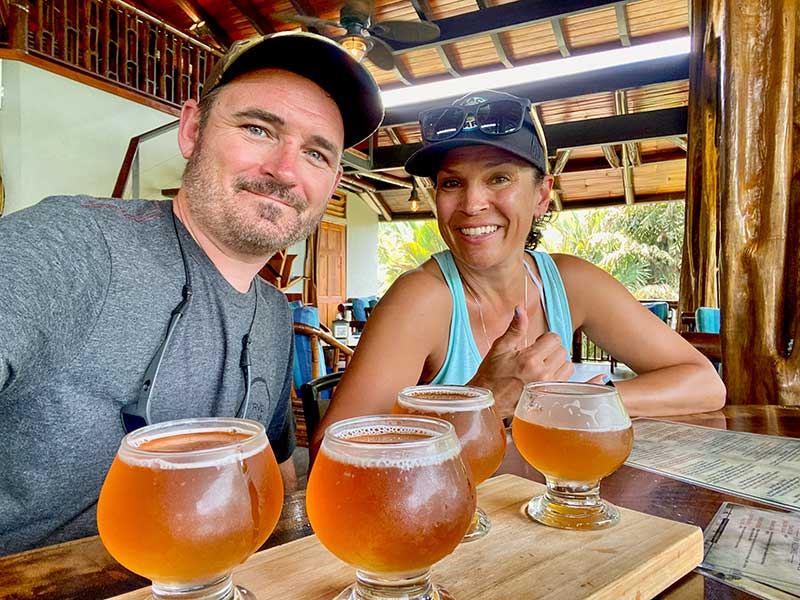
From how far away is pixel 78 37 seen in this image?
6645mm

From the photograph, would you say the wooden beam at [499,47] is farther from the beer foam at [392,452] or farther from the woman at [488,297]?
the beer foam at [392,452]

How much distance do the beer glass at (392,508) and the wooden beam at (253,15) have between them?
9.56m

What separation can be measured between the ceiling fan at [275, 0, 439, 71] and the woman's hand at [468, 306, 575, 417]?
4613 mm

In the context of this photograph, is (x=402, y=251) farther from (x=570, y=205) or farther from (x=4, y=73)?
(x=4, y=73)

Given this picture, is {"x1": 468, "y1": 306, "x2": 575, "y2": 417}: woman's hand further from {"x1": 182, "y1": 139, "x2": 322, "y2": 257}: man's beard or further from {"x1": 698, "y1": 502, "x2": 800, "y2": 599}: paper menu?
{"x1": 182, "y1": 139, "x2": 322, "y2": 257}: man's beard

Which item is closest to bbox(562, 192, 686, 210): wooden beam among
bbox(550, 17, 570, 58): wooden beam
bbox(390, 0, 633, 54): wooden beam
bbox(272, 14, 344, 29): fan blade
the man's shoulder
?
bbox(550, 17, 570, 58): wooden beam

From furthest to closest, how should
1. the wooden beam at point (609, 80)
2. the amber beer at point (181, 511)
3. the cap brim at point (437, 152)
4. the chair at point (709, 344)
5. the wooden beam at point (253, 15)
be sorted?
the wooden beam at point (253, 15) < the wooden beam at point (609, 80) < the chair at point (709, 344) < the cap brim at point (437, 152) < the amber beer at point (181, 511)

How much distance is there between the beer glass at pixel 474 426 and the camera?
763 mm

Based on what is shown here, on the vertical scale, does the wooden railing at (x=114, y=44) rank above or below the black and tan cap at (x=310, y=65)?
above

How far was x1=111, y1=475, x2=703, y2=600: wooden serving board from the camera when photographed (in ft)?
1.98

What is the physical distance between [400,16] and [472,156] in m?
7.21

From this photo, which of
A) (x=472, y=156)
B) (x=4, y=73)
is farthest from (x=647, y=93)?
(x=4, y=73)

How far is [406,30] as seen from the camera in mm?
5383

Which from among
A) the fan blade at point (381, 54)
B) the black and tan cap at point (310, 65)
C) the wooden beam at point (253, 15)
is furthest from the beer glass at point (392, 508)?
the wooden beam at point (253, 15)
